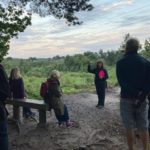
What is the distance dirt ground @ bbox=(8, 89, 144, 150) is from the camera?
35.1 feet

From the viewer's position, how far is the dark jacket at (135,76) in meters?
8.09

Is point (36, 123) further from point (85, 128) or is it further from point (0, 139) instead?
point (0, 139)

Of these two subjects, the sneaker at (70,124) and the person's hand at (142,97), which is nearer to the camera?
the person's hand at (142,97)

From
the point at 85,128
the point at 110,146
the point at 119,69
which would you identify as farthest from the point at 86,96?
the point at 119,69

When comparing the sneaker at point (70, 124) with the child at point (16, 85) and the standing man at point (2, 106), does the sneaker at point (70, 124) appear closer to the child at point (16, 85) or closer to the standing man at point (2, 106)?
the child at point (16, 85)

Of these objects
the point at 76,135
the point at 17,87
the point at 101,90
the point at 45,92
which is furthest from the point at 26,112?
the point at 101,90

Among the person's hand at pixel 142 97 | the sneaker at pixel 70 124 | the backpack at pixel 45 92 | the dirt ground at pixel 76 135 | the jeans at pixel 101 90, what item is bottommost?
the dirt ground at pixel 76 135

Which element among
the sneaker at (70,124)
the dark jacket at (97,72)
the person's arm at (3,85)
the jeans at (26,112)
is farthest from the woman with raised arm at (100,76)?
the person's arm at (3,85)

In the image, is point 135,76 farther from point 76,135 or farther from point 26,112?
point 26,112

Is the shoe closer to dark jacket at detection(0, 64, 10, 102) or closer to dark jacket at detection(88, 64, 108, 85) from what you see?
dark jacket at detection(88, 64, 108, 85)

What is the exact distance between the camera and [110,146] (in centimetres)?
1070

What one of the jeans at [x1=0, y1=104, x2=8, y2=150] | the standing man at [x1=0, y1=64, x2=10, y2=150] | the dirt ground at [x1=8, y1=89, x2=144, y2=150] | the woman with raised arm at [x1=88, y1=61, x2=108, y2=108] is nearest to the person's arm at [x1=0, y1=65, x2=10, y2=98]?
the standing man at [x1=0, y1=64, x2=10, y2=150]

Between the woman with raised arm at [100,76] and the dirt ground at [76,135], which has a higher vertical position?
the woman with raised arm at [100,76]

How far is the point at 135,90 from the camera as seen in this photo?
8.09 metres
